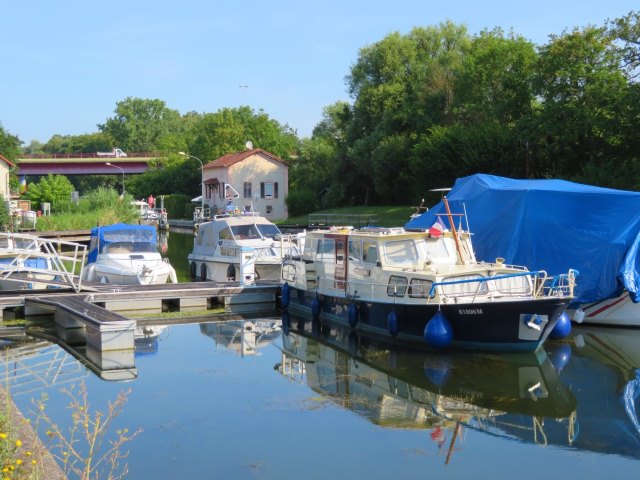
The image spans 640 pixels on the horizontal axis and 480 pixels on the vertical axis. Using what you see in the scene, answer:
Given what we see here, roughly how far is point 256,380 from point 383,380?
275 cm

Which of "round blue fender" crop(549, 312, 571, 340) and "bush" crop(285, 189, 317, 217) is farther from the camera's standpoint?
"bush" crop(285, 189, 317, 217)

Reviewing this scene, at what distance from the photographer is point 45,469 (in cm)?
961

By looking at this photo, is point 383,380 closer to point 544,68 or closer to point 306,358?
point 306,358

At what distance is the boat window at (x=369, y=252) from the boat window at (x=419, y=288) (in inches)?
67.1

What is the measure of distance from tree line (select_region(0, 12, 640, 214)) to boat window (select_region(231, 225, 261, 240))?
64.3ft

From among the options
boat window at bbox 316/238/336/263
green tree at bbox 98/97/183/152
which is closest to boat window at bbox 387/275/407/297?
boat window at bbox 316/238/336/263

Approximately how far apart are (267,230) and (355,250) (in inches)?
413

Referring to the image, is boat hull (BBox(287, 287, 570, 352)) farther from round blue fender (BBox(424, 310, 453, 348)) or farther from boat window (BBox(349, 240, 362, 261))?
boat window (BBox(349, 240, 362, 261))

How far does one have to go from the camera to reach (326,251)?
2397 cm

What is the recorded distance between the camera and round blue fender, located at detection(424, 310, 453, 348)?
18953 millimetres

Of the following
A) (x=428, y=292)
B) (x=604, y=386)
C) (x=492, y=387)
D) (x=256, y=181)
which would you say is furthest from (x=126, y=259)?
(x=256, y=181)

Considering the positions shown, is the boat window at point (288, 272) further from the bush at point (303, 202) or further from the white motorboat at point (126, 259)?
the bush at point (303, 202)

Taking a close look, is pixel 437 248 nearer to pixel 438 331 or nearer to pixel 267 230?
pixel 438 331

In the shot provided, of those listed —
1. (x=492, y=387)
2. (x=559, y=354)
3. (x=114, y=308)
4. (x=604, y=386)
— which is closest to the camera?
(x=492, y=387)
